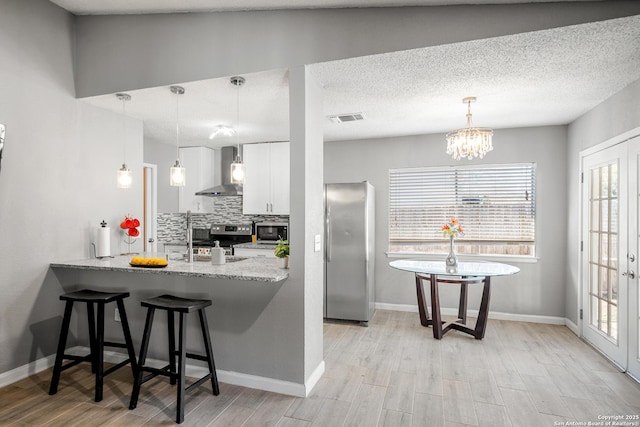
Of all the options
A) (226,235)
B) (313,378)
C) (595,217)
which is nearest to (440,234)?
(595,217)

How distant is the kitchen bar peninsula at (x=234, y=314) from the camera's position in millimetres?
2627

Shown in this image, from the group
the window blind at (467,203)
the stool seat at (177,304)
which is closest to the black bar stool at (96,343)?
the stool seat at (177,304)

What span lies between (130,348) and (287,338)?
122 centimetres

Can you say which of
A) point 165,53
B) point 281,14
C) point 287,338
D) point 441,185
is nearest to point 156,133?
point 165,53

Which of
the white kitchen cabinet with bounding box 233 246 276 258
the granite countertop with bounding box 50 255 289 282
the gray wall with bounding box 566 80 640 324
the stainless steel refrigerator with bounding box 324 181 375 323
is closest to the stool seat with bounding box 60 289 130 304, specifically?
the granite countertop with bounding box 50 255 289 282

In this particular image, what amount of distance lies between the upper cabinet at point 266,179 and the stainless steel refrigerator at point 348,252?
0.92 meters

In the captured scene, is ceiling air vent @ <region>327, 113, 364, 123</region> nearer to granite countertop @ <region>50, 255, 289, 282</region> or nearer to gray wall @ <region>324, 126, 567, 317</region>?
gray wall @ <region>324, 126, 567, 317</region>

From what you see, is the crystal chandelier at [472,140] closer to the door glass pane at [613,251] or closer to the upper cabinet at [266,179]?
the door glass pane at [613,251]

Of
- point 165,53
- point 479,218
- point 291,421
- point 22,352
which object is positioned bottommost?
point 291,421

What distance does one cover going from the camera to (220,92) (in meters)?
3.10

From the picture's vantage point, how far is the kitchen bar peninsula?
8.62 feet

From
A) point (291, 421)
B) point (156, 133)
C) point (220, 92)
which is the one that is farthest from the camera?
point (156, 133)

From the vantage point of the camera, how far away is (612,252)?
10.8 ft

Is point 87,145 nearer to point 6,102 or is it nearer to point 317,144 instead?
point 6,102
